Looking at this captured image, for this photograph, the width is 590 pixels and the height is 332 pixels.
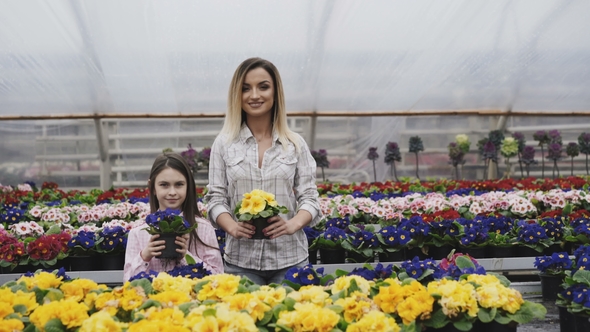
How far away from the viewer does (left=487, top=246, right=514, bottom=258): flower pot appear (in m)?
4.55

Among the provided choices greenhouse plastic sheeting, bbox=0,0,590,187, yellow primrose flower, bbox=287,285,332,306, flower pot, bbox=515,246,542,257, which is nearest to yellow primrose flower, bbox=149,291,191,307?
yellow primrose flower, bbox=287,285,332,306

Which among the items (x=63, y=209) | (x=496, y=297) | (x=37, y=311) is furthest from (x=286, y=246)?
(x=63, y=209)

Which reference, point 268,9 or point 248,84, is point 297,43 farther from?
point 248,84

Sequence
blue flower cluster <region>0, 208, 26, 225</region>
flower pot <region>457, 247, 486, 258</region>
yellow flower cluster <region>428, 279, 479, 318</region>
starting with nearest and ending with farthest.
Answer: yellow flower cluster <region>428, 279, 479, 318</region>
flower pot <region>457, 247, 486, 258</region>
blue flower cluster <region>0, 208, 26, 225</region>

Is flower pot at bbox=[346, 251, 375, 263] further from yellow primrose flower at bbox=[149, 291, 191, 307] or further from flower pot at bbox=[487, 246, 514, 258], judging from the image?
yellow primrose flower at bbox=[149, 291, 191, 307]

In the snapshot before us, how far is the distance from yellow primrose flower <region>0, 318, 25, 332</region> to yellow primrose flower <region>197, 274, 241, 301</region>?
51 centimetres

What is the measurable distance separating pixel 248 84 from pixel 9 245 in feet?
7.19

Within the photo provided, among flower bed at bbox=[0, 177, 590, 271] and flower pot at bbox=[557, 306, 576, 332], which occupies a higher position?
flower bed at bbox=[0, 177, 590, 271]

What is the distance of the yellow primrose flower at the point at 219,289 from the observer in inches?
83.0

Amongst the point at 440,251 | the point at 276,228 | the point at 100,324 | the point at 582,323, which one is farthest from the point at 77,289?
the point at 440,251

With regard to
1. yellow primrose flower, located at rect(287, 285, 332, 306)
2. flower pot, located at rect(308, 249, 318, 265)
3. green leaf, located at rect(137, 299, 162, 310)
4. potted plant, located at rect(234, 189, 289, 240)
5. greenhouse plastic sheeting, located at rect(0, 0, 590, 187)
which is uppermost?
greenhouse plastic sheeting, located at rect(0, 0, 590, 187)

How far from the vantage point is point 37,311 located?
75.4 inches

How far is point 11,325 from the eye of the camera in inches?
72.5

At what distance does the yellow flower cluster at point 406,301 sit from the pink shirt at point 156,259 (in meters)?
0.96
